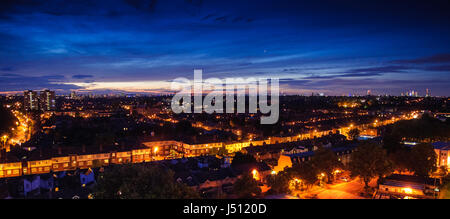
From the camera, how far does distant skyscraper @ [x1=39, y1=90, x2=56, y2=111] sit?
80.6 m

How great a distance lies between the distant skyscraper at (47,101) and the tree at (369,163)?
84925 millimetres

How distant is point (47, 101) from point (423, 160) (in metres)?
91.2

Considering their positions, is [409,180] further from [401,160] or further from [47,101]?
[47,101]

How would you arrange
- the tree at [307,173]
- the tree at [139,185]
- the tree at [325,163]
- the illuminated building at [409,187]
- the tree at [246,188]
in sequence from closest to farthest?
the tree at [139,185]
the tree at [246,188]
the illuminated building at [409,187]
the tree at [307,173]
the tree at [325,163]

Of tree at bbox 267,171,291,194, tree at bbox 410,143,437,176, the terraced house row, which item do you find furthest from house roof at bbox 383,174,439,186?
the terraced house row

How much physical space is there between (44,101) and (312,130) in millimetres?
80257

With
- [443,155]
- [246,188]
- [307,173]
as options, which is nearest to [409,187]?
[307,173]

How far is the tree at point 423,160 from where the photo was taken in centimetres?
1431

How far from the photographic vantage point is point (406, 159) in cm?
1525

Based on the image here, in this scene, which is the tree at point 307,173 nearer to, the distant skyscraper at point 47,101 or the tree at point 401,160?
the tree at point 401,160

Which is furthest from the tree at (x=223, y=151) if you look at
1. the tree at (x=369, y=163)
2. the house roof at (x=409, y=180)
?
the house roof at (x=409, y=180)

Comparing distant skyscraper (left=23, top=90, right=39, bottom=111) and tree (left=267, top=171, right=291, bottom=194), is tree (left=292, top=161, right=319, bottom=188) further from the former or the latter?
distant skyscraper (left=23, top=90, right=39, bottom=111)
